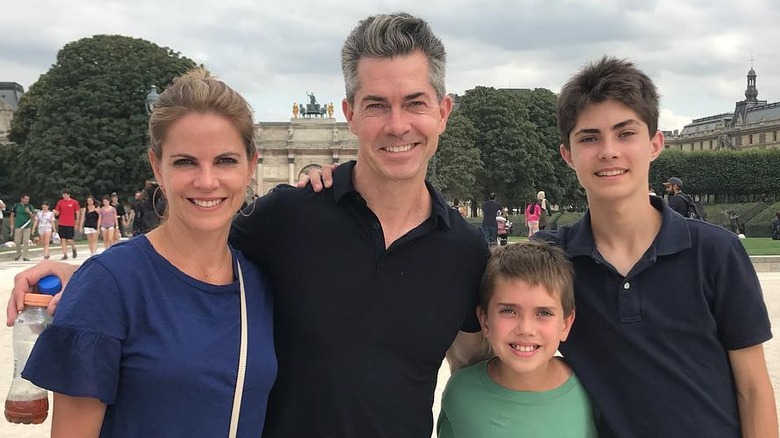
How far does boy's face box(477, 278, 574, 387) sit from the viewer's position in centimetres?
273

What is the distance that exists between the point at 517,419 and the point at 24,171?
Result: 4694 centimetres

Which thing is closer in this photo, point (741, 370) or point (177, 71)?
point (741, 370)

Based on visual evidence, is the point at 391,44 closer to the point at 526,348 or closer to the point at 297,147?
the point at 526,348

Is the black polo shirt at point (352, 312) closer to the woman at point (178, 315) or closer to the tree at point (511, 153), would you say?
the woman at point (178, 315)

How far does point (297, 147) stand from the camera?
6550cm

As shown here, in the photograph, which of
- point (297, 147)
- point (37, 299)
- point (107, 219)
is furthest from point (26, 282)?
point (297, 147)

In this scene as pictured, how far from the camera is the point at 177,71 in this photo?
44.9 metres

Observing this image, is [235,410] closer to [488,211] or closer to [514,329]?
[514,329]

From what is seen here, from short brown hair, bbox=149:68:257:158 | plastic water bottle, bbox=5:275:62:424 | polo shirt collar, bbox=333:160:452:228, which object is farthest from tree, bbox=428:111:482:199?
plastic water bottle, bbox=5:275:62:424

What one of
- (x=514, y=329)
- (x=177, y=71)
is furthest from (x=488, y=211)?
(x=177, y=71)

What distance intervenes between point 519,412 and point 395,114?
1.32 meters

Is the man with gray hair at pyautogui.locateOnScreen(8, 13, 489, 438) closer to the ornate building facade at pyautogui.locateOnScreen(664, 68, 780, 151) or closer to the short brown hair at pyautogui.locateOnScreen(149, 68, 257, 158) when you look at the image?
the short brown hair at pyautogui.locateOnScreen(149, 68, 257, 158)

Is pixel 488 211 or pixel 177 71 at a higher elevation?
pixel 177 71

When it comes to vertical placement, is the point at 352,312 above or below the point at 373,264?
below
